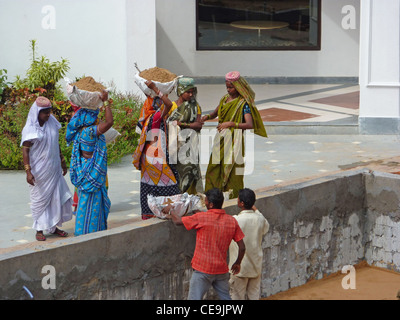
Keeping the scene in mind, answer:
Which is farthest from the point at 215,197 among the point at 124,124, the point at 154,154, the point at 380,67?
the point at 380,67

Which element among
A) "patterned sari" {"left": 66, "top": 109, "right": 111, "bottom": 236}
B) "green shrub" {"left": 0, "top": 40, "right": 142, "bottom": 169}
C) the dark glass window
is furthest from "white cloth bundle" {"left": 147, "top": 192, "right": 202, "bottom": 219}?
the dark glass window

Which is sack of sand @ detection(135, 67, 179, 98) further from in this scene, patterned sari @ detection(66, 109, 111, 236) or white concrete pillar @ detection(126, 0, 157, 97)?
white concrete pillar @ detection(126, 0, 157, 97)

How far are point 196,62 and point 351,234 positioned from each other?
8.22 m

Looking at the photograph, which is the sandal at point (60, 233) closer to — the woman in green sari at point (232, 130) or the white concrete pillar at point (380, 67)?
the woman in green sari at point (232, 130)

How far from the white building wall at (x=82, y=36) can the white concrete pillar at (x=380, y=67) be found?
10.7ft

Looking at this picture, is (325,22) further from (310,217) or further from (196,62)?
(310,217)

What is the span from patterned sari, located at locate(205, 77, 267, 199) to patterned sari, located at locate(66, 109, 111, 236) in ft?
4.22

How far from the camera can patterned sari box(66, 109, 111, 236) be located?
7633mm

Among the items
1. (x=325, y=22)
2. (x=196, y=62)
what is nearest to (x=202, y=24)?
(x=196, y=62)

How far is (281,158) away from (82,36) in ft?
12.8

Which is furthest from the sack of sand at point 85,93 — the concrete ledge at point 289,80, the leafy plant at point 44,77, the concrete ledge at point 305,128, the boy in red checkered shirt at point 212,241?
the concrete ledge at point 289,80

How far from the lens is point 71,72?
41.8 feet

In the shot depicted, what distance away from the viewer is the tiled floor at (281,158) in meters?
8.36

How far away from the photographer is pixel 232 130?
8273 millimetres
